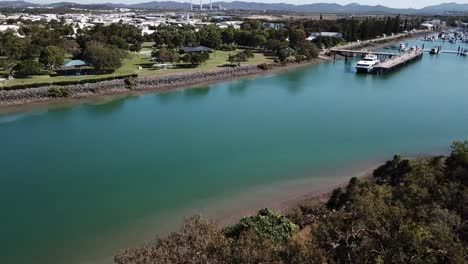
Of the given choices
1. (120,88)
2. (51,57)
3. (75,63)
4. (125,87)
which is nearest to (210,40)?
(75,63)

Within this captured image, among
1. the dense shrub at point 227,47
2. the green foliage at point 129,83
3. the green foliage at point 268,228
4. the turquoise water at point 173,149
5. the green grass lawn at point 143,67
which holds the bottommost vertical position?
the turquoise water at point 173,149

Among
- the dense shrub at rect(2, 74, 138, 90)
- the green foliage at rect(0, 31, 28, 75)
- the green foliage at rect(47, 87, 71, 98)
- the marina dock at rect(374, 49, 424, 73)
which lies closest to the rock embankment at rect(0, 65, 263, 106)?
the green foliage at rect(47, 87, 71, 98)

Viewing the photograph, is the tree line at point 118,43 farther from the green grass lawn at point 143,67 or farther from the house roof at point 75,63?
the green grass lawn at point 143,67

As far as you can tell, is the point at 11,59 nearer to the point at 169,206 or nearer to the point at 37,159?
the point at 37,159

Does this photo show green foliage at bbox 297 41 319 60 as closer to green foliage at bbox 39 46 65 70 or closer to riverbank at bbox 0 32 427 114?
riverbank at bbox 0 32 427 114

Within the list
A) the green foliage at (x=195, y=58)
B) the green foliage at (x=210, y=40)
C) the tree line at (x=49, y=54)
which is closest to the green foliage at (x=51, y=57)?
the tree line at (x=49, y=54)
